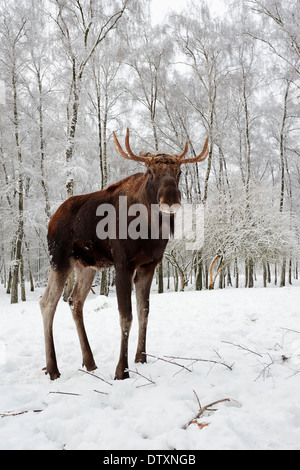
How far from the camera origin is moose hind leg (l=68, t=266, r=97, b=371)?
10.6 feet

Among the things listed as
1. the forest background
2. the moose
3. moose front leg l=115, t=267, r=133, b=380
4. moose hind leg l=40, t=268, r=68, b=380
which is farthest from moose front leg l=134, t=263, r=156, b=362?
the forest background

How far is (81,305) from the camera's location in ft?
11.5

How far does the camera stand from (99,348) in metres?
4.07

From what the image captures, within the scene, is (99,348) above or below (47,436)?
below

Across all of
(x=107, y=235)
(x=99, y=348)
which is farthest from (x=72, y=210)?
(x=99, y=348)

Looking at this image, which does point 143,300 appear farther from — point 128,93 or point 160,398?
point 128,93

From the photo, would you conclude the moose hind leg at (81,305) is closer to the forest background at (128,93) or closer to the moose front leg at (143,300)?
the moose front leg at (143,300)

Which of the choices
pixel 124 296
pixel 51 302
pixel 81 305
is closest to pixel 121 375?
pixel 124 296

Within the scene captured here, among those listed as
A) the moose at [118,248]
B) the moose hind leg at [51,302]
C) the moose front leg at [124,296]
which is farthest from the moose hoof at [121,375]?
the moose hind leg at [51,302]

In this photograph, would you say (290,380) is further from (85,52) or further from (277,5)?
(85,52)

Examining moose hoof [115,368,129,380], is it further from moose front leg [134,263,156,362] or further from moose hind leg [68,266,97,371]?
moose hind leg [68,266,97,371]

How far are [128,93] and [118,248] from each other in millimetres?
14858

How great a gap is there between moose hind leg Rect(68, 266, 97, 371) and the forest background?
25.2ft

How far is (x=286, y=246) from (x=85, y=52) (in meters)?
13.6
